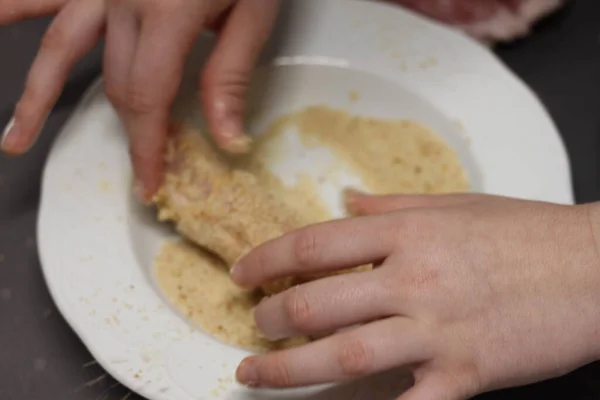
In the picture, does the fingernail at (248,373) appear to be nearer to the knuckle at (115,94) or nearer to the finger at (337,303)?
the finger at (337,303)

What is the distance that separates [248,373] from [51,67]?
0.38 meters

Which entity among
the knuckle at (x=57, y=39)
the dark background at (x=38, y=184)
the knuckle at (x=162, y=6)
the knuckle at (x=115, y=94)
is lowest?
the dark background at (x=38, y=184)

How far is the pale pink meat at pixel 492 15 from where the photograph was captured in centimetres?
89

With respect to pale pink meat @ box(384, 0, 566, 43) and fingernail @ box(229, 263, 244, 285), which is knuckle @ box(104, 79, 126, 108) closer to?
fingernail @ box(229, 263, 244, 285)

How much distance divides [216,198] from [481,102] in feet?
1.05

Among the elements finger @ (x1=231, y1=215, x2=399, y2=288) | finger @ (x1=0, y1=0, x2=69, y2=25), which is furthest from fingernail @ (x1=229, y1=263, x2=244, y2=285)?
finger @ (x1=0, y1=0, x2=69, y2=25)

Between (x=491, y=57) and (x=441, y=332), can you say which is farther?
(x=491, y=57)

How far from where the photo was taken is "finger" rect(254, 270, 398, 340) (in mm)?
551

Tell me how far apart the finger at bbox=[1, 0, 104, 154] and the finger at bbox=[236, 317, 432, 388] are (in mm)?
354

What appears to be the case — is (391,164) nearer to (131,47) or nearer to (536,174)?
(536,174)

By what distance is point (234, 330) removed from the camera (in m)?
0.66

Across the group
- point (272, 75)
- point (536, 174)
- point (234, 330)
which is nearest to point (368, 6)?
point (272, 75)

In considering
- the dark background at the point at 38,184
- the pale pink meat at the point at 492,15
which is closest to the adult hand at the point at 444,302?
the dark background at the point at 38,184

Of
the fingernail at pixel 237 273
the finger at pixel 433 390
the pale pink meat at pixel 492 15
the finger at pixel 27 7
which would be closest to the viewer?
the finger at pixel 433 390
